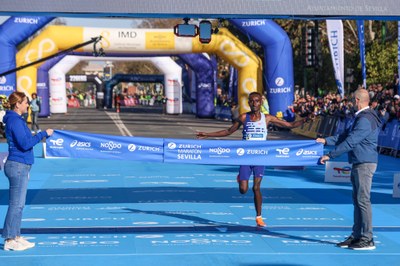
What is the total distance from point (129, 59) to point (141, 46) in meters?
19.6

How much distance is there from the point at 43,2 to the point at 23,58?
2841 cm

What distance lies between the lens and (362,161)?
10.9 metres

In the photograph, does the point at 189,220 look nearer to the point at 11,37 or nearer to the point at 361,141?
the point at 361,141

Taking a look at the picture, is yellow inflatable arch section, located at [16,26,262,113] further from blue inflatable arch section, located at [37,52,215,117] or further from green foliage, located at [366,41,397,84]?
green foliage, located at [366,41,397,84]

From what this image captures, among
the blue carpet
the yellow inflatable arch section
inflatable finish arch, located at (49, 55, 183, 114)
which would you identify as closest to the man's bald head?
the blue carpet

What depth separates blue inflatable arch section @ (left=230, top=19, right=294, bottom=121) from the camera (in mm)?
35344

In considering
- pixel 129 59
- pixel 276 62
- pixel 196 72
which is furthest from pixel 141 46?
pixel 129 59

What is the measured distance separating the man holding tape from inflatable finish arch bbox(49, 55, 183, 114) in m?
52.8

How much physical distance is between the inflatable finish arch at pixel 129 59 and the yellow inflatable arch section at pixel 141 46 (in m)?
19.6

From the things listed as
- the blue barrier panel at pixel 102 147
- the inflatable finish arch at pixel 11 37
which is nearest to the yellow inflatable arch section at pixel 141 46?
the inflatable finish arch at pixel 11 37

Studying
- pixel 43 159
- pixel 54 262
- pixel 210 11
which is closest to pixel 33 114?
pixel 43 159

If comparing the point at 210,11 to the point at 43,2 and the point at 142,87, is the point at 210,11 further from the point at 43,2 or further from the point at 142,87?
the point at 142,87

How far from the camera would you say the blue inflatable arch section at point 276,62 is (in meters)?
35.3

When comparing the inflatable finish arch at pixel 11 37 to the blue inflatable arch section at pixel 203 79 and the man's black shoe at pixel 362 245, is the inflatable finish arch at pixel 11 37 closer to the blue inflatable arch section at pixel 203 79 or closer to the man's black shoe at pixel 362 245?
the blue inflatable arch section at pixel 203 79
